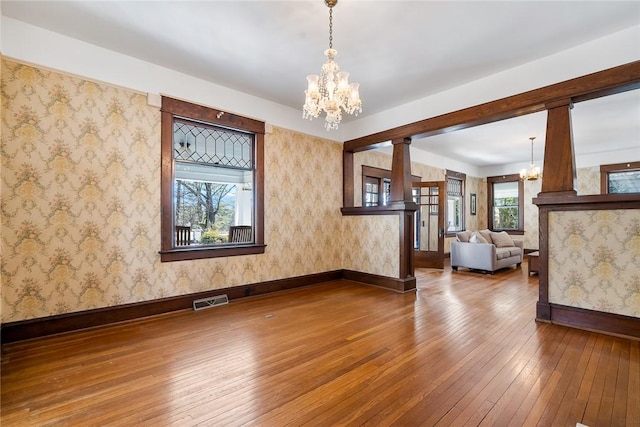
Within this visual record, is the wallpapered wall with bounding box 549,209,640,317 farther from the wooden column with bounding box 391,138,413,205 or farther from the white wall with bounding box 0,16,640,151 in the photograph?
the wooden column with bounding box 391,138,413,205

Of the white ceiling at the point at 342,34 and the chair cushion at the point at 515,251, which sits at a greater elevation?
the white ceiling at the point at 342,34

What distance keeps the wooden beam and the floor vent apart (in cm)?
379

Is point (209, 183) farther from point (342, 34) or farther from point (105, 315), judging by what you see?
point (342, 34)

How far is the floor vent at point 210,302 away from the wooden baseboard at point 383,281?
2.49 meters

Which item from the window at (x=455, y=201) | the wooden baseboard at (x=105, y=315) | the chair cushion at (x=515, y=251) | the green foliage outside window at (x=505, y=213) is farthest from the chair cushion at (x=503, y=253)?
the wooden baseboard at (x=105, y=315)

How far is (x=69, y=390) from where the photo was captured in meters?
2.07

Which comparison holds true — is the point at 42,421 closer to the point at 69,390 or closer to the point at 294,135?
the point at 69,390

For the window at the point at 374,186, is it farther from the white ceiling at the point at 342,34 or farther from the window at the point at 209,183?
the window at the point at 209,183

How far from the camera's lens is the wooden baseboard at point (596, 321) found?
2891 millimetres

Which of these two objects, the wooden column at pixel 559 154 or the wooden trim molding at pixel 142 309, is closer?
the wooden trim molding at pixel 142 309

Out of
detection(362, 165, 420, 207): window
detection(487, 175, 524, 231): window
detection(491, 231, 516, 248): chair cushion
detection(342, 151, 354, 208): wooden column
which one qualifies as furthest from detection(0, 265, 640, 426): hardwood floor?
detection(487, 175, 524, 231): window

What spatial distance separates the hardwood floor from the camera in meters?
1.81

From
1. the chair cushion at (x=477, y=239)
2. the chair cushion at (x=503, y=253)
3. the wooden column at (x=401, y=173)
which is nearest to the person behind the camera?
the wooden column at (x=401, y=173)

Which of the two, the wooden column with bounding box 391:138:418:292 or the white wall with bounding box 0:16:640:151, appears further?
the wooden column with bounding box 391:138:418:292
